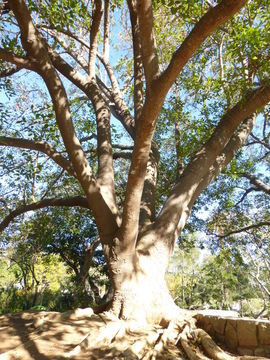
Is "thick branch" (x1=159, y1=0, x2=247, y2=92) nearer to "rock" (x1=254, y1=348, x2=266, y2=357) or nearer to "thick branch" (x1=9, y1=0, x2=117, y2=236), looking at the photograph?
"thick branch" (x1=9, y1=0, x2=117, y2=236)

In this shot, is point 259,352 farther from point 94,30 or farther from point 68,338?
point 94,30

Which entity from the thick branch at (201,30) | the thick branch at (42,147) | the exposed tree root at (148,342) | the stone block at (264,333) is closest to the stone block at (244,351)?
the stone block at (264,333)

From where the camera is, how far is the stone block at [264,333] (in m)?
A: 3.55

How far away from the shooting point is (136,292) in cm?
406

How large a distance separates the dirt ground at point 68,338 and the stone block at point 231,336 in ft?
2.90

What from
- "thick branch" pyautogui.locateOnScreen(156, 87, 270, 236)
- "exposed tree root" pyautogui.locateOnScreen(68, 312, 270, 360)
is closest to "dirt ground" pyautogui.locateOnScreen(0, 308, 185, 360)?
"exposed tree root" pyautogui.locateOnScreen(68, 312, 270, 360)

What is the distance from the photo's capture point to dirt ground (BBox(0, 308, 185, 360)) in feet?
9.36

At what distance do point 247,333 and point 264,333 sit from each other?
237 mm

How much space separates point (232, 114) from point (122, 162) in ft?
23.1

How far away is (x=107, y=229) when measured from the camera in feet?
13.9

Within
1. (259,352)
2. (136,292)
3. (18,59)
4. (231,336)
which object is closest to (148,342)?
(136,292)

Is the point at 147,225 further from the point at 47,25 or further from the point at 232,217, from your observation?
the point at 232,217

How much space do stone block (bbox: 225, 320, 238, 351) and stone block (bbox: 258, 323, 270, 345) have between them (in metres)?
0.35

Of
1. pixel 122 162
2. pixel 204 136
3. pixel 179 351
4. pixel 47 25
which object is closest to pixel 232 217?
pixel 204 136
